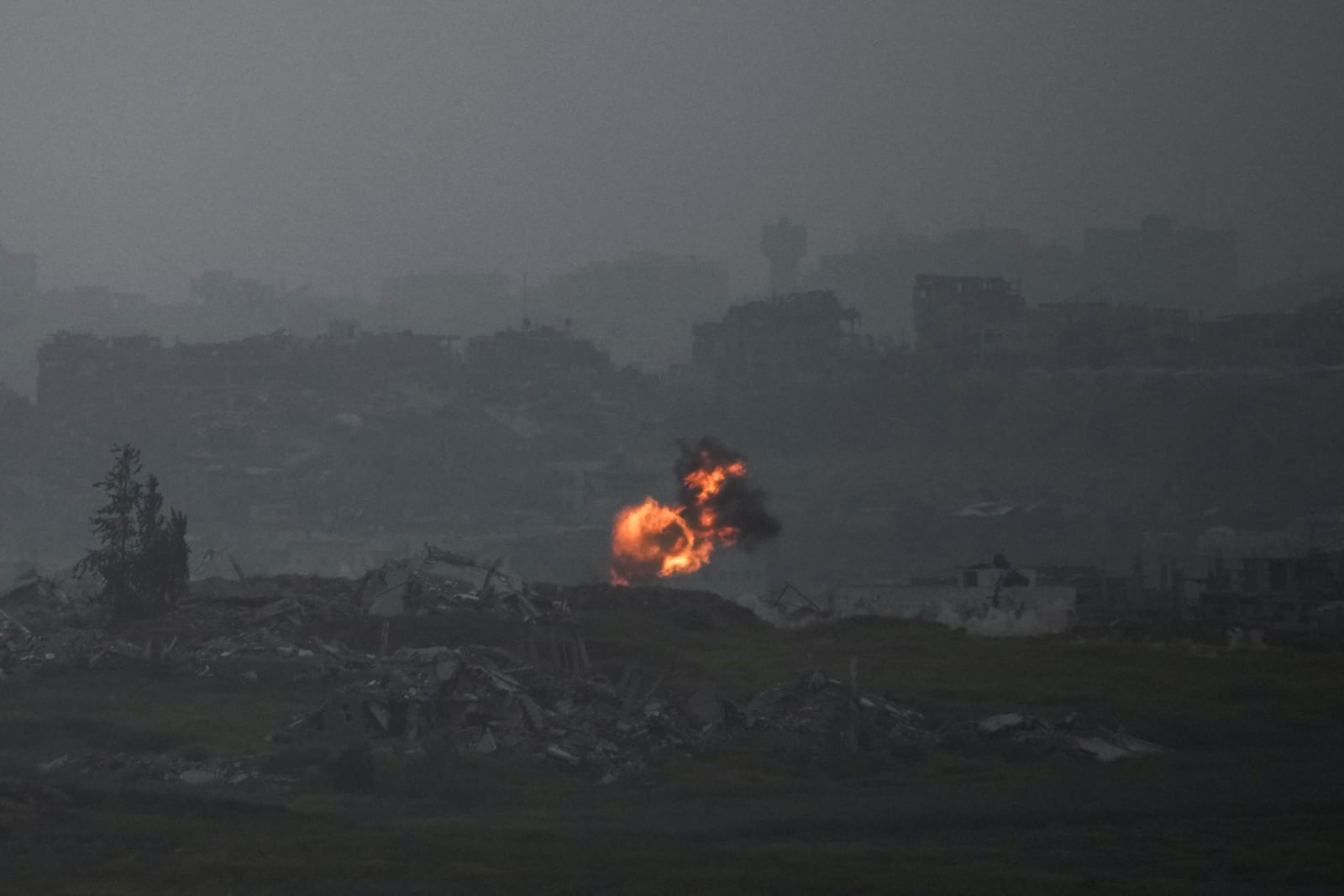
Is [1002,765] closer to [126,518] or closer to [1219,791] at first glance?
[1219,791]

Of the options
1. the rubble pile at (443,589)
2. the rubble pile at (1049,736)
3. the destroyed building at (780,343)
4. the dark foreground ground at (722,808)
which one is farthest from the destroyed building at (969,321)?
the rubble pile at (1049,736)

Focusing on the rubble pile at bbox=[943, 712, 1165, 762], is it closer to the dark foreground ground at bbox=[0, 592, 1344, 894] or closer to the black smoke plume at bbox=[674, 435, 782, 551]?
the dark foreground ground at bbox=[0, 592, 1344, 894]

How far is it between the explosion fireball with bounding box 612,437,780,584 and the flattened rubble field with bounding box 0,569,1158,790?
20.1 m

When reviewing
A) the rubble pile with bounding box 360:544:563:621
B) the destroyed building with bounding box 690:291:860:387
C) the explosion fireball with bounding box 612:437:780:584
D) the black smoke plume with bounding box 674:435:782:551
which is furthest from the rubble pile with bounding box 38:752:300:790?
the destroyed building with bounding box 690:291:860:387

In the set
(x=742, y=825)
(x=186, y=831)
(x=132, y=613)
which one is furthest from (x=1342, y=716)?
(x=132, y=613)

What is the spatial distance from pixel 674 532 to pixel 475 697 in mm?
30225

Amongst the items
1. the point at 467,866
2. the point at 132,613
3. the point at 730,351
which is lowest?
the point at 467,866

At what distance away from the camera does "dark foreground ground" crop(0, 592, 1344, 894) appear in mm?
28016

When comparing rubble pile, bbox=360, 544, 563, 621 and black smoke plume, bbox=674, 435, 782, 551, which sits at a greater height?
black smoke plume, bbox=674, 435, 782, 551

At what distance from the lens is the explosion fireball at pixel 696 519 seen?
66062 mm

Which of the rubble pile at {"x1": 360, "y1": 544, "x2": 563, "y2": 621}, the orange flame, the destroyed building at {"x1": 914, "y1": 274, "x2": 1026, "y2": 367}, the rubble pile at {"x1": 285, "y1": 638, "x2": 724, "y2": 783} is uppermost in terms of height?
the destroyed building at {"x1": 914, "y1": 274, "x2": 1026, "y2": 367}

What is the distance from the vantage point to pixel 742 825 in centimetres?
3097

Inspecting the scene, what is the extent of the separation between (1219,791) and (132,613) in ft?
74.6

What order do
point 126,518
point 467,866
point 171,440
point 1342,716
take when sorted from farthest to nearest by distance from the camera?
point 171,440 → point 126,518 → point 1342,716 → point 467,866
